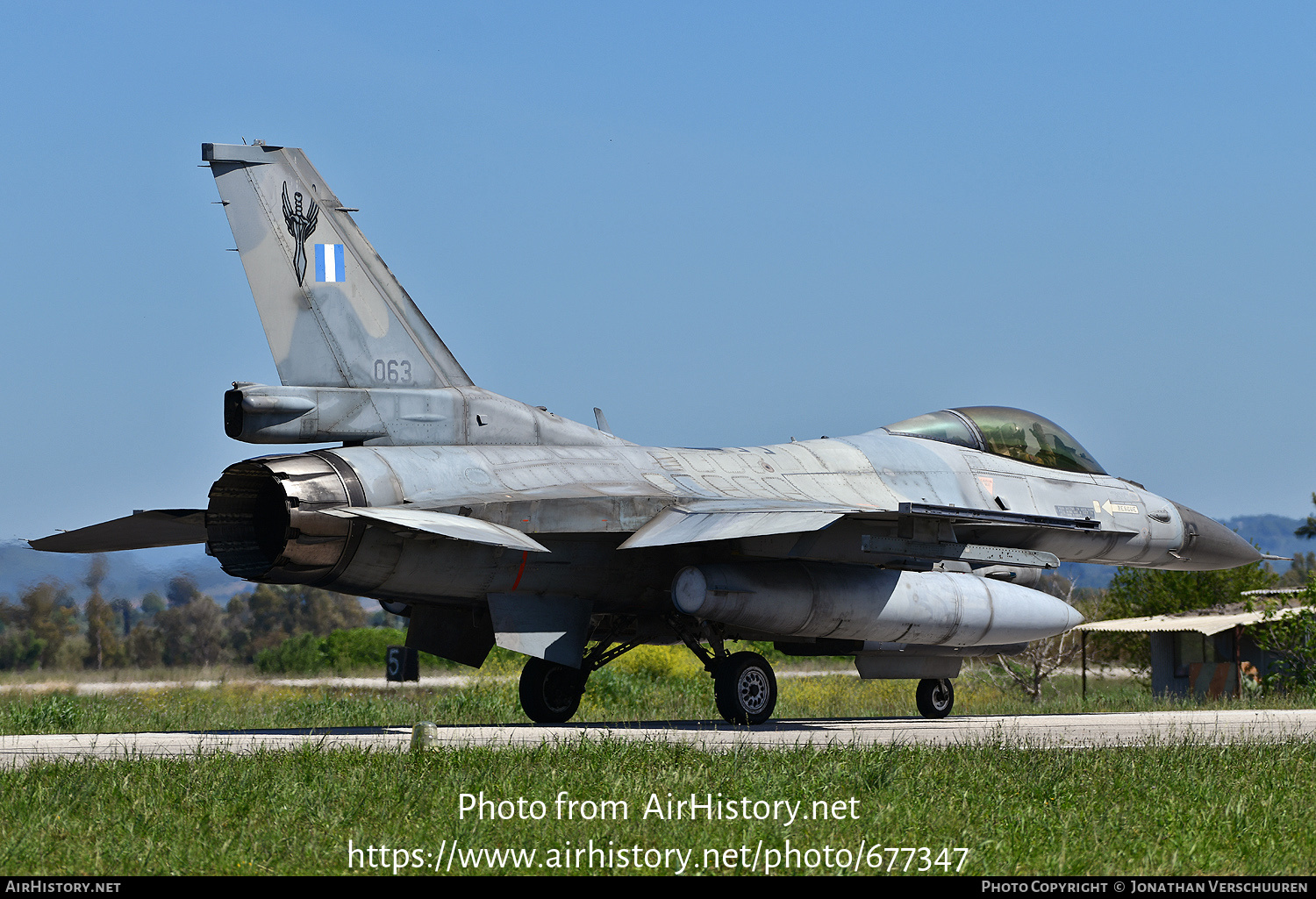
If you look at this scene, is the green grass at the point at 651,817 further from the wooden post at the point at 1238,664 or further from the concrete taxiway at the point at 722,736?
the wooden post at the point at 1238,664

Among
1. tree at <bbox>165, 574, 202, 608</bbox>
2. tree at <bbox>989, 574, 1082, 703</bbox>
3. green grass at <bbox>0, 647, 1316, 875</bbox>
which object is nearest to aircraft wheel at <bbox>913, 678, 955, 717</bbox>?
green grass at <bbox>0, 647, 1316, 875</bbox>

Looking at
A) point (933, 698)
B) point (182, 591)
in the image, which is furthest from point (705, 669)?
point (182, 591)

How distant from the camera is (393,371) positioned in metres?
12.3

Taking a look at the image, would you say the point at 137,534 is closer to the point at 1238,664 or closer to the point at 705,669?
the point at 705,669

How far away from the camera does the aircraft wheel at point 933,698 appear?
16.0m

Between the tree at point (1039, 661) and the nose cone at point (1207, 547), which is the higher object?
the nose cone at point (1207, 547)

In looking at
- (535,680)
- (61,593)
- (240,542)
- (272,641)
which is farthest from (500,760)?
(272,641)

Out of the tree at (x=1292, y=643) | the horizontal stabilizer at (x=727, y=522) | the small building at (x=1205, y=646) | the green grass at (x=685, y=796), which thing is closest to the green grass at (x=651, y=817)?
the green grass at (x=685, y=796)

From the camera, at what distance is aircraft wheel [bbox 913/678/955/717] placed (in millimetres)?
15977

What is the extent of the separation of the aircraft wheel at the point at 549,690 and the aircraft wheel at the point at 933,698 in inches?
172

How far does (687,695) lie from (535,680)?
26.5 ft

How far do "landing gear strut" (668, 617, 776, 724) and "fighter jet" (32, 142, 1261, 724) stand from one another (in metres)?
0.02

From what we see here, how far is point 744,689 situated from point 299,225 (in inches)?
243

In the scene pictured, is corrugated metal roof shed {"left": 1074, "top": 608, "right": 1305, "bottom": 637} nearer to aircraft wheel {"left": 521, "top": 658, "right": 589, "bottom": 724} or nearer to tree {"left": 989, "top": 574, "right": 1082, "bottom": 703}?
tree {"left": 989, "top": 574, "right": 1082, "bottom": 703}
